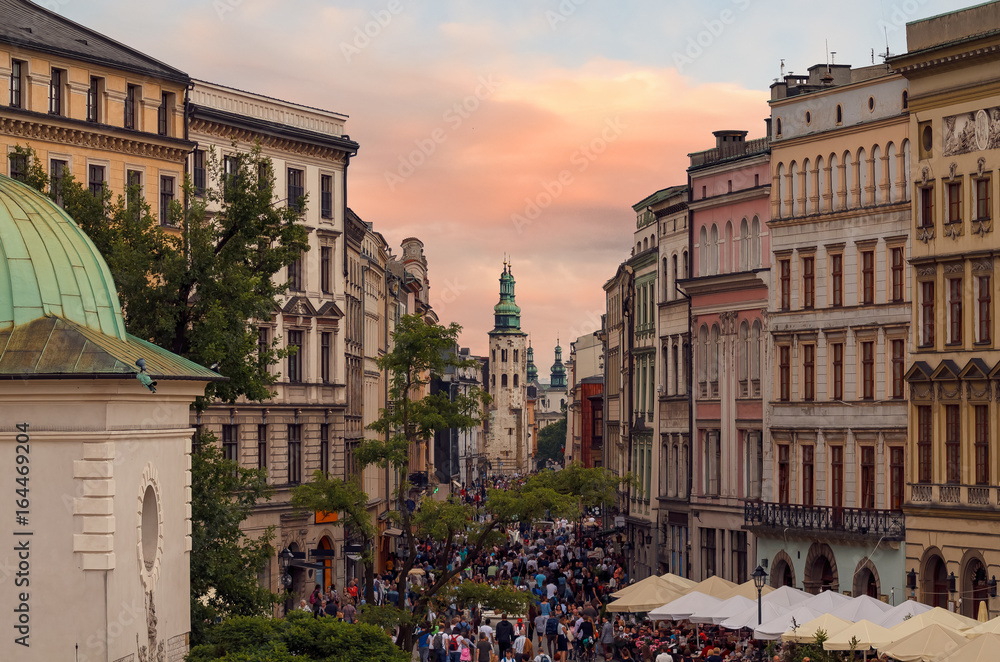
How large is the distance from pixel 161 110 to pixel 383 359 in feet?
60.2

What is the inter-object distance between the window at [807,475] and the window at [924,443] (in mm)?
5537

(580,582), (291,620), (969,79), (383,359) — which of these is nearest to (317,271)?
(580,582)

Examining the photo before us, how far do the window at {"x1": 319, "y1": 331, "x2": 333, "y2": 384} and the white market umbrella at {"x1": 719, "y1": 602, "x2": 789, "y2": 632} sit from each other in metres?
29.0

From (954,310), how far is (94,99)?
2789 cm

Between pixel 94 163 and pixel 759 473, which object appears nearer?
pixel 94 163

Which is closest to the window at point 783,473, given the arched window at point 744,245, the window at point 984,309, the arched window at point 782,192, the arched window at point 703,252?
the arched window at point 744,245

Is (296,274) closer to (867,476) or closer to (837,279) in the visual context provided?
(837,279)

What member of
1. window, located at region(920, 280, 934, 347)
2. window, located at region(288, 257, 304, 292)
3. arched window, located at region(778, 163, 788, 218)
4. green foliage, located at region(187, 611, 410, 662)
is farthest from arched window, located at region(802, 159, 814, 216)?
green foliage, located at region(187, 611, 410, 662)

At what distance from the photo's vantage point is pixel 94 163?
53219 mm

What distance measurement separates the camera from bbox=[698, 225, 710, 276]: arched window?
204 ft

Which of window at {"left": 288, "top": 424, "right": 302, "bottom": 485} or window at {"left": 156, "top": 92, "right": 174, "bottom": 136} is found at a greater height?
window at {"left": 156, "top": 92, "right": 174, "bottom": 136}

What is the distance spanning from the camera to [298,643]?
2497 centimetres

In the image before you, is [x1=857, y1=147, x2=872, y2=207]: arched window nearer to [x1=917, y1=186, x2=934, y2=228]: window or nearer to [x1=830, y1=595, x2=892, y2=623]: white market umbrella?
[x1=917, y1=186, x2=934, y2=228]: window

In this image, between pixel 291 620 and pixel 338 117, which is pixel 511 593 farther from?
pixel 338 117
